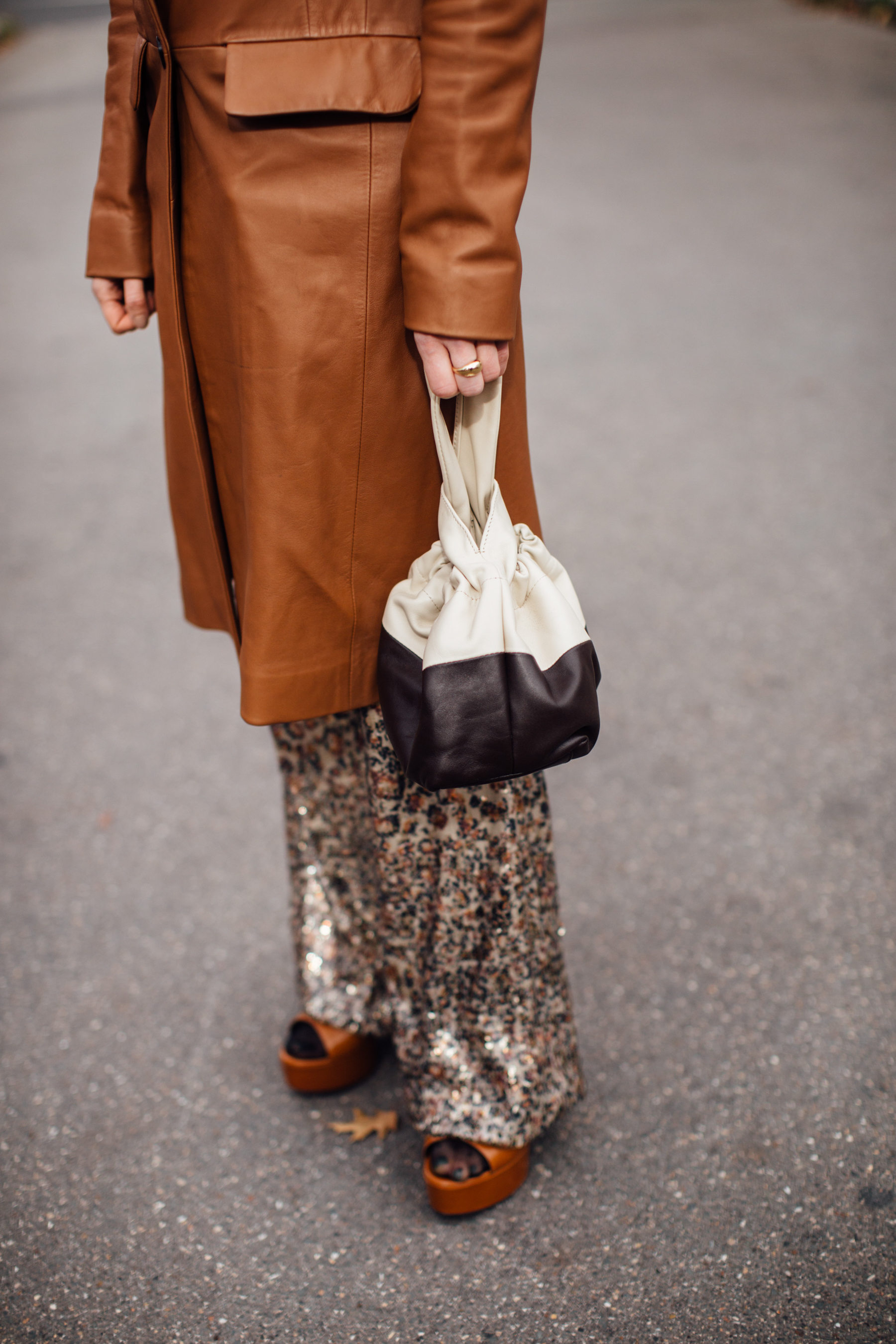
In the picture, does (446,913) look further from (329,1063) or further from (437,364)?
(437,364)

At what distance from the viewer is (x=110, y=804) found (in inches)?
96.7

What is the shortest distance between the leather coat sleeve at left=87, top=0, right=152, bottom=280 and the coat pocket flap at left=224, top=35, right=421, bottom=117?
12.2 inches

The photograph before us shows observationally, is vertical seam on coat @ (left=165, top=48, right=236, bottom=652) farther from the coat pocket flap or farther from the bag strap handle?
the bag strap handle

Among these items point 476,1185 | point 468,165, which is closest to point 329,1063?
point 476,1185

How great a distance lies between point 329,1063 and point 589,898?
67 cm

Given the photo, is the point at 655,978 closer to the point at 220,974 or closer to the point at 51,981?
the point at 220,974

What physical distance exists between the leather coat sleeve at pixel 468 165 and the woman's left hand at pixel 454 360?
0.07 ft

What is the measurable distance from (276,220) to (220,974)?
144 cm

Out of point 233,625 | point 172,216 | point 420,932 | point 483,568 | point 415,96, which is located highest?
point 415,96

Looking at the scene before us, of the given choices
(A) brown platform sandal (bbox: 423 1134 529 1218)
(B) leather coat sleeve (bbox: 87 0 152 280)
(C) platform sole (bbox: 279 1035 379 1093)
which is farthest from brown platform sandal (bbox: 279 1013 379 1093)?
(B) leather coat sleeve (bbox: 87 0 152 280)

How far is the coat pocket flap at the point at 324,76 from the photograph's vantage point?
1.12 meters

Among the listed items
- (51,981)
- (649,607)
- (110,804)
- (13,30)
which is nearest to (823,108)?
(649,607)

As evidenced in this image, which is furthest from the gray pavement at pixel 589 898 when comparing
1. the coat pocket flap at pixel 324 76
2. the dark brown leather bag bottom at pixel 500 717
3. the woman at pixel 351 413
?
the coat pocket flap at pixel 324 76

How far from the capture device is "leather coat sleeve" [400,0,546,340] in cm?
108
